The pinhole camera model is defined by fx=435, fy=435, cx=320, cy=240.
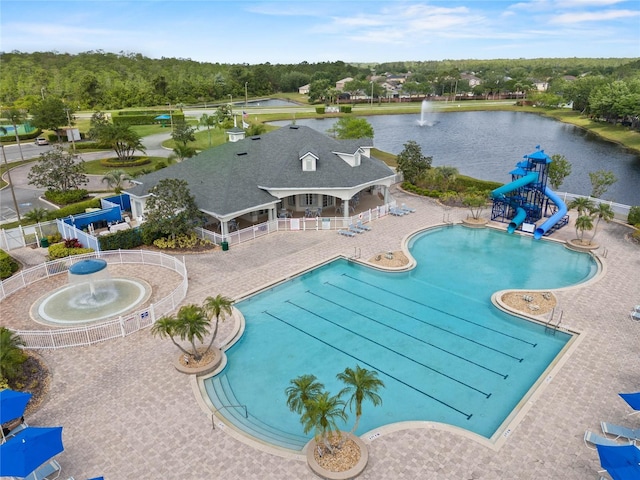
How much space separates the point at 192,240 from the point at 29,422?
53.2 ft

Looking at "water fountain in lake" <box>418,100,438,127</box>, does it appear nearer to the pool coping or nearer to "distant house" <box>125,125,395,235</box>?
"distant house" <box>125,125,395,235</box>

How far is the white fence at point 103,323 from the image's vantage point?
749 inches

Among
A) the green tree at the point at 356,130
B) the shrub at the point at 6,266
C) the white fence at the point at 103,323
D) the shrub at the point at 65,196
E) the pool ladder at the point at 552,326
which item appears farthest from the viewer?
the green tree at the point at 356,130

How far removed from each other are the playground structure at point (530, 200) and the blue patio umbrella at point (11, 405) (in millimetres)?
31667

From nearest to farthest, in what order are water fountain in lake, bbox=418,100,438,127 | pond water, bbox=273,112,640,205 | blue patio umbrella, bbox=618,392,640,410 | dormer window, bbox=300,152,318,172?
1. blue patio umbrella, bbox=618,392,640,410
2. dormer window, bbox=300,152,318,172
3. pond water, bbox=273,112,640,205
4. water fountain in lake, bbox=418,100,438,127

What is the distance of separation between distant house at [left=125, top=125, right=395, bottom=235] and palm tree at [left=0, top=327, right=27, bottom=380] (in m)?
14.9

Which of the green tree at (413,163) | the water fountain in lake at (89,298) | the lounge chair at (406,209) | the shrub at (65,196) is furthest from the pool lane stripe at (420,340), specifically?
the shrub at (65,196)

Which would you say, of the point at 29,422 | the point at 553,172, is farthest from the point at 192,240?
the point at 553,172

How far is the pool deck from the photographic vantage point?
13.1m

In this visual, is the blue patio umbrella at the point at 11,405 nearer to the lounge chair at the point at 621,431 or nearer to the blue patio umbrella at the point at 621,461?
the blue patio umbrella at the point at 621,461

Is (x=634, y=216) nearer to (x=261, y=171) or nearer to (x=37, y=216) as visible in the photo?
(x=261, y=171)

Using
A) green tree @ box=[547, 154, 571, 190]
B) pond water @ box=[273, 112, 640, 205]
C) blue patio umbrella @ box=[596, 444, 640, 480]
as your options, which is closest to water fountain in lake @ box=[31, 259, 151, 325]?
blue patio umbrella @ box=[596, 444, 640, 480]

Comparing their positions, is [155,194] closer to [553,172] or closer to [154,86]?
[553,172]

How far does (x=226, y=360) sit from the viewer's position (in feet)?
61.1
